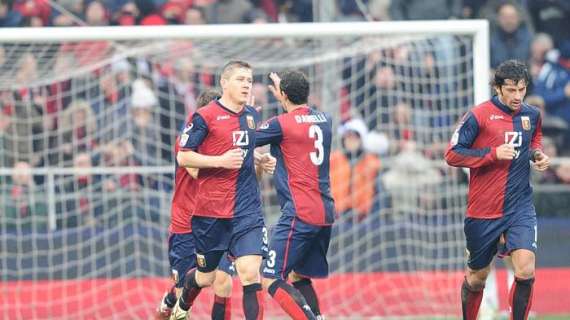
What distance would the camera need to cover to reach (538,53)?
17.7 metres

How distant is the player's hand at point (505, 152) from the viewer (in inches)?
390

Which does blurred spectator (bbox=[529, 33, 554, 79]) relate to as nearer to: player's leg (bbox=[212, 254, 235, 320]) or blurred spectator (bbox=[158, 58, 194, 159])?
blurred spectator (bbox=[158, 58, 194, 159])

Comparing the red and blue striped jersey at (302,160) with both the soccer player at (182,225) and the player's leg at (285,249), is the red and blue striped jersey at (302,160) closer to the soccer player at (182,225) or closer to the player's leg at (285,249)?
the player's leg at (285,249)

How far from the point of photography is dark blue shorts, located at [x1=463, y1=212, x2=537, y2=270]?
33.0 ft

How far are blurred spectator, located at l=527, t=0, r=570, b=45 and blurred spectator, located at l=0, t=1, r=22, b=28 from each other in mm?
7122

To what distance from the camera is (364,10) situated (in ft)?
57.5

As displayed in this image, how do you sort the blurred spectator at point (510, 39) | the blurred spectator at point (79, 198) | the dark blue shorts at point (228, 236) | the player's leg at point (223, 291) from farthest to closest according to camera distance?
the blurred spectator at point (510, 39) < the blurred spectator at point (79, 198) < the player's leg at point (223, 291) < the dark blue shorts at point (228, 236)

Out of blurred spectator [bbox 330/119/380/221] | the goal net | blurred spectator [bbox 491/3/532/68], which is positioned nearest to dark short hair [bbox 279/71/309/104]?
the goal net

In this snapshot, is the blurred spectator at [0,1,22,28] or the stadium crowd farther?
the blurred spectator at [0,1,22,28]

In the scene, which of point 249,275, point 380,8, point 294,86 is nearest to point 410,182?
point 380,8

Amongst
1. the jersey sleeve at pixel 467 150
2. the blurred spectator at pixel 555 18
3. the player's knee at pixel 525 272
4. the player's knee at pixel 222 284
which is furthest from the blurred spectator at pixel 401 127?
the player's knee at pixel 525 272

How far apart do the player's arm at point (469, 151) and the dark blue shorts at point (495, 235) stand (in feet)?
1.63

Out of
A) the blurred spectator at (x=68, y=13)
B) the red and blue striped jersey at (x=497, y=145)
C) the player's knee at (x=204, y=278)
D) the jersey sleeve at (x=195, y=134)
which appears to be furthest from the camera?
the blurred spectator at (x=68, y=13)

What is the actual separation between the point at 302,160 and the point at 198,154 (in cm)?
88
